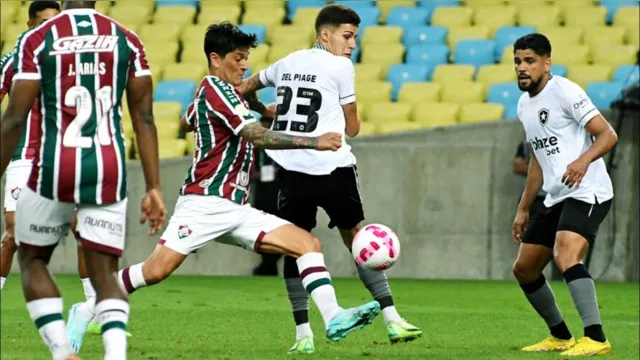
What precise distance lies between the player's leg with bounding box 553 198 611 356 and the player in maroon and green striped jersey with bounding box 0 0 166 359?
324 centimetres

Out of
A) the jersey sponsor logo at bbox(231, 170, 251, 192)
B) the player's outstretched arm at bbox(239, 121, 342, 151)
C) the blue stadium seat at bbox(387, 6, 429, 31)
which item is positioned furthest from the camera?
the blue stadium seat at bbox(387, 6, 429, 31)

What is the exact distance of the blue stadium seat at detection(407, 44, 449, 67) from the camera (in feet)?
59.9

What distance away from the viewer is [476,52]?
59.5ft

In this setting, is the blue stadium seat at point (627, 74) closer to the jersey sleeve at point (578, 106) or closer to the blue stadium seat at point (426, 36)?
the blue stadium seat at point (426, 36)

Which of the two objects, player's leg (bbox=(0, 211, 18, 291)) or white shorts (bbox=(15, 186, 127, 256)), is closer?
white shorts (bbox=(15, 186, 127, 256))

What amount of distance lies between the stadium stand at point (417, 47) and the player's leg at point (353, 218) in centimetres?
805

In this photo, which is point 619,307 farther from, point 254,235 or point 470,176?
point 254,235

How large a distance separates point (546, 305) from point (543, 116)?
1199 millimetres

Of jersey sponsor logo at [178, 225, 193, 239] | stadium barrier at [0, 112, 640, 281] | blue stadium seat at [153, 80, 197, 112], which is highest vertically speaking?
jersey sponsor logo at [178, 225, 193, 239]

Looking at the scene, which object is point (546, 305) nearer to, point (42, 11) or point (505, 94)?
point (42, 11)

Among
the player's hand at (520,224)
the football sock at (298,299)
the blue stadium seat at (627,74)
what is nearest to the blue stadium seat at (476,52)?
the blue stadium seat at (627,74)

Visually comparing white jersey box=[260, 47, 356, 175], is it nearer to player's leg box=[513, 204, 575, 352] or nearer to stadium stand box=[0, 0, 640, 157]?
player's leg box=[513, 204, 575, 352]

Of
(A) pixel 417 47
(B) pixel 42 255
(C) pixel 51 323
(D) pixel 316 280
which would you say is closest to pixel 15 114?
(B) pixel 42 255

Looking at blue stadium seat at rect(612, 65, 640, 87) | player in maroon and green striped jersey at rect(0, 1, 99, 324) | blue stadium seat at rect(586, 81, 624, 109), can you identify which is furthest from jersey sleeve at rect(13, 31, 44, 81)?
blue stadium seat at rect(612, 65, 640, 87)
